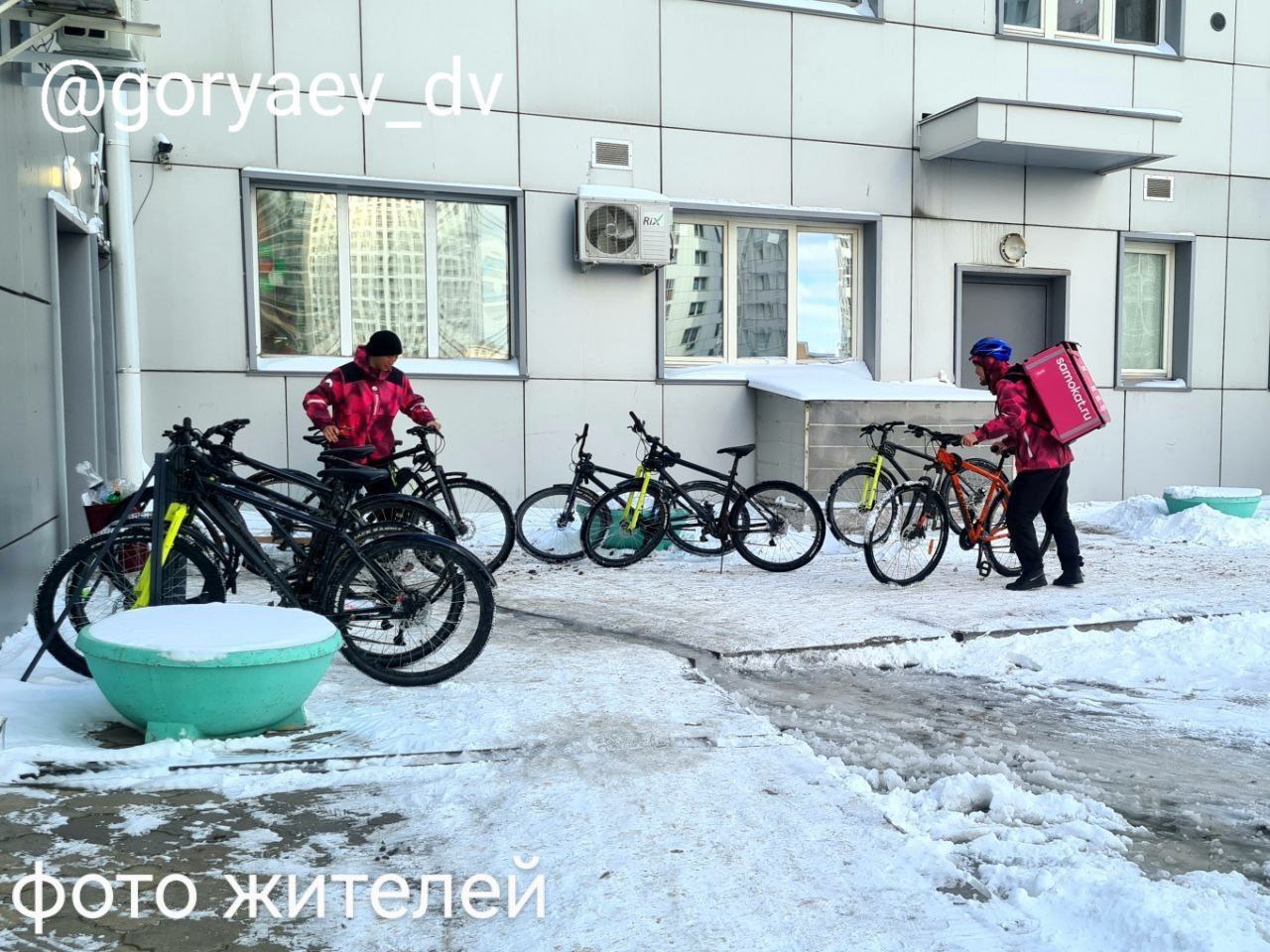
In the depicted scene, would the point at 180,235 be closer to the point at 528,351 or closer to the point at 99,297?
the point at 99,297

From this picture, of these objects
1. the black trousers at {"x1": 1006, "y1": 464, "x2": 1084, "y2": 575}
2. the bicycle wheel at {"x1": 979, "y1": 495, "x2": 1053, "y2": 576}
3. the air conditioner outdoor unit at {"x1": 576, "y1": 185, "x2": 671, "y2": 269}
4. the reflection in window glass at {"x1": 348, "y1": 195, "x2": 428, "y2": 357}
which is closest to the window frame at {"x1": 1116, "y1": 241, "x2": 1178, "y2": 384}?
the bicycle wheel at {"x1": 979, "y1": 495, "x2": 1053, "y2": 576}

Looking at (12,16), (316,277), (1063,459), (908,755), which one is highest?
(12,16)

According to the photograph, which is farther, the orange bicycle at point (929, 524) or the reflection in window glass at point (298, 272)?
the reflection in window glass at point (298, 272)

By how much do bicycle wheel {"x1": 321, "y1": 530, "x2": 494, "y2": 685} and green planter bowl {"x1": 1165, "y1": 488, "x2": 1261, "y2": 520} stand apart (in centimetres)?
872

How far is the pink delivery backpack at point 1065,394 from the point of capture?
25.8ft

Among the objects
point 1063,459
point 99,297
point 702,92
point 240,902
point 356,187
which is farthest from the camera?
point 702,92

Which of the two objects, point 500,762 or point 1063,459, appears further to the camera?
point 1063,459

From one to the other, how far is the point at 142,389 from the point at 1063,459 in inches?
303

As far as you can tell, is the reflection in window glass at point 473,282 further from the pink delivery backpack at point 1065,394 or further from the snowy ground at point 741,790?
the pink delivery backpack at point 1065,394

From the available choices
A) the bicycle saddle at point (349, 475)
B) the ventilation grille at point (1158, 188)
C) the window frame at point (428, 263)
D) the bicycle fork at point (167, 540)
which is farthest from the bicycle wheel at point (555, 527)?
the ventilation grille at point (1158, 188)

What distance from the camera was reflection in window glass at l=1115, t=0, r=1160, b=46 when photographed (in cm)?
1309

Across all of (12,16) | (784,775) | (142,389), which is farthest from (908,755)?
(142,389)

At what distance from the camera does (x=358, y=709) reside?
474 centimetres

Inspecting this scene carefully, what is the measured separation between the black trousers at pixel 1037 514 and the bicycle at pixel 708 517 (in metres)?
1.50
